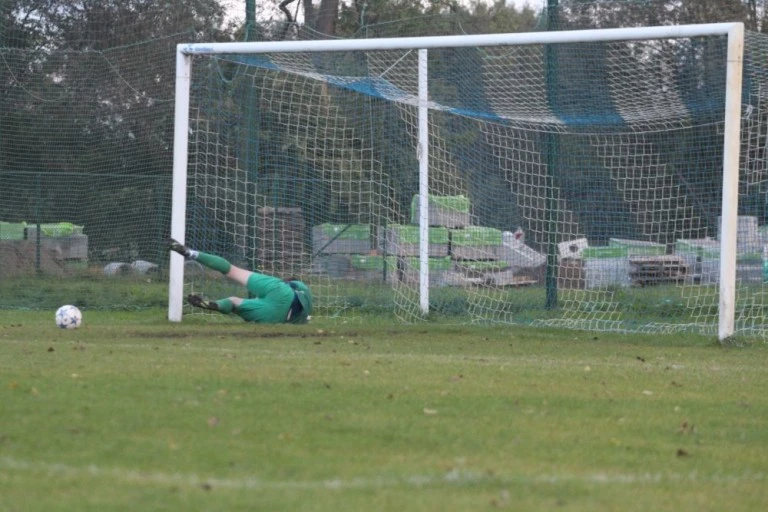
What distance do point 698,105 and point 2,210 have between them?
12924 mm

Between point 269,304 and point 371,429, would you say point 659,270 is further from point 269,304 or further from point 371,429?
point 371,429

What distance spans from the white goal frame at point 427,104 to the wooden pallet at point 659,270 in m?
3.01

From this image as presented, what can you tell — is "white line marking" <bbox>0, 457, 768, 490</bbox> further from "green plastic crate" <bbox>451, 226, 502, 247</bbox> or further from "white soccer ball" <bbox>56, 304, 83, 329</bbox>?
"green plastic crate" <bbox>451, 226, 502, 247</bbox>

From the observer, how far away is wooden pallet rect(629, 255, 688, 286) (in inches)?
651

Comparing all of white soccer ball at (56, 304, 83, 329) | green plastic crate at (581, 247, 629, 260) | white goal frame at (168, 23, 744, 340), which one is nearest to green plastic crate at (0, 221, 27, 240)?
white goal frame at (168, 23, 744, 340)

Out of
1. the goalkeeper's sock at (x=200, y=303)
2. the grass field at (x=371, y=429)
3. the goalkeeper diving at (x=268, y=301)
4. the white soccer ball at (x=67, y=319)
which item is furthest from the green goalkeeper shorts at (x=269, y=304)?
the grass field at (x=371, y=429)

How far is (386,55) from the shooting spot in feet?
58.4

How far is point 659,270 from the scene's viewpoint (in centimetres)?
1661

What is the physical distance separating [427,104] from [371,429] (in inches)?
385

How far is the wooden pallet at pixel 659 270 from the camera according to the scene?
54.2ft

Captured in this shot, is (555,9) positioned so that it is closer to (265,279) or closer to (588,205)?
(588,205)

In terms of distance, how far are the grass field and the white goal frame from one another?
193 cm

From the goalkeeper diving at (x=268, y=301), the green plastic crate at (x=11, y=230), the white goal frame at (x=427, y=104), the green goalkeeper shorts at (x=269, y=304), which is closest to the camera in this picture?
the white goal frame at (x=427, y=104)

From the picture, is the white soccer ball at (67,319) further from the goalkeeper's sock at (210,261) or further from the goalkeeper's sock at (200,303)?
the goalkeeper's sock at (210,261)
